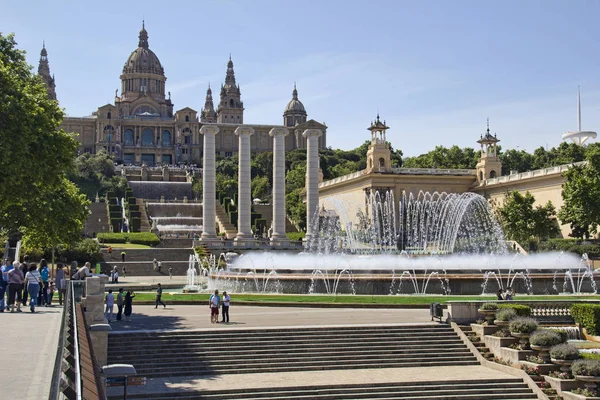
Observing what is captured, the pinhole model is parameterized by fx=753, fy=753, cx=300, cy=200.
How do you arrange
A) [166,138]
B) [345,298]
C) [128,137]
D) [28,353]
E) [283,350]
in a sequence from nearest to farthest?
1. [28,353]
2. [283,350]
3. [345,298]
4. [128,137]
5. [166,138]

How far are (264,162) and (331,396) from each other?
109630mm

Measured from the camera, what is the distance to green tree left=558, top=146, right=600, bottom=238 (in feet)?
179

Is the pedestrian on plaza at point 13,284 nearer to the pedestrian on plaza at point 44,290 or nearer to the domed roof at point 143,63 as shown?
the pedestrian on plaza at point 44,290

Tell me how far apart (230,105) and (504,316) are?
163261 mm

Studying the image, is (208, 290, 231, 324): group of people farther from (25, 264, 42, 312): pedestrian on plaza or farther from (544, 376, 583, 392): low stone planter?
(544, 376, 583, 392): low stone planter

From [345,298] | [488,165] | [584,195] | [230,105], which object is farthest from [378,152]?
[230,105]

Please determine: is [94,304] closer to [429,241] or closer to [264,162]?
[429,241]

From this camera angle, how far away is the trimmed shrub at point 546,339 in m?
20.5

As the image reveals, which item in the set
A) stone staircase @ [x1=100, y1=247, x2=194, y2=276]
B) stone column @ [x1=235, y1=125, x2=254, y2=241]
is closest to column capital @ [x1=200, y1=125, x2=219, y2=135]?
stone column @ [x1=235, y1=125, x2=254, y2=241]

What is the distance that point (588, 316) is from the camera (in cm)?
2395

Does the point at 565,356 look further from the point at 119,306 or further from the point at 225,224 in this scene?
the point at 225,224

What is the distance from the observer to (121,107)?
168 meters

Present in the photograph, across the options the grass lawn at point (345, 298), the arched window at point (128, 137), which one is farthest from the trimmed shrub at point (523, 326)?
the arched window at point (128, 137)

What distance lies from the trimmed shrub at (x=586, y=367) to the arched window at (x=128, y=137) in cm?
14921
